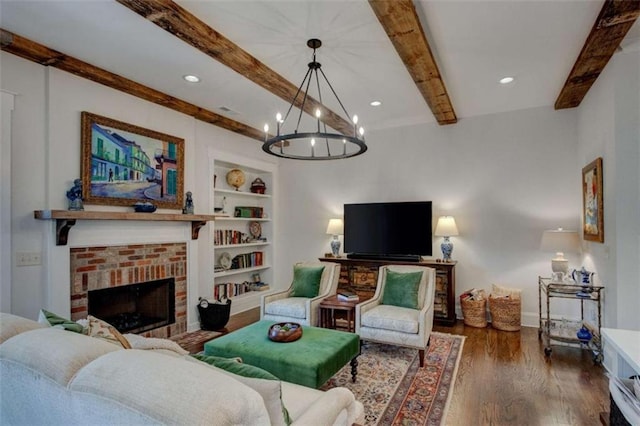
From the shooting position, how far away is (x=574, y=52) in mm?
3057

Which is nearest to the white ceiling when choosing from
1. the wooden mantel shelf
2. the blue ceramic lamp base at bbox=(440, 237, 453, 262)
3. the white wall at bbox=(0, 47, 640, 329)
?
the white wall at bbox=(0, 47, 640, 329)

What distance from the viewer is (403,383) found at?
116 inches

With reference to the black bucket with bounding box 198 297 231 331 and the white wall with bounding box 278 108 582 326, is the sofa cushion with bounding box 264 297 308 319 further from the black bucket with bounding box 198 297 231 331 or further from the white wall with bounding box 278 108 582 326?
the white wall with bounding box 278 108 582 326

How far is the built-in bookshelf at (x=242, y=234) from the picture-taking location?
17.4 feet

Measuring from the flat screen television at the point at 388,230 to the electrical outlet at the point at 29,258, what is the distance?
149 inches

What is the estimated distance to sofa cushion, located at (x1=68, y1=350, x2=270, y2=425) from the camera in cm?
89

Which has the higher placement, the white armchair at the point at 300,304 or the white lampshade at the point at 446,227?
the white lampshade at the point at 446,227

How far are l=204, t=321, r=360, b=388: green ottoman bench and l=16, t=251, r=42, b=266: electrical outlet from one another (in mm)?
1747

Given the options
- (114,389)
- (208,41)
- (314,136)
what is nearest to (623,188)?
(314,136)

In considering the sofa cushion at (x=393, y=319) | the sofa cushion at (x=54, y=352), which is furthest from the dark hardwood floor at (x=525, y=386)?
the sofa cushion at (x=54, y=352)

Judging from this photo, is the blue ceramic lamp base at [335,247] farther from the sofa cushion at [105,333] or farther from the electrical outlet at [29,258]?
the sofa cushion at [105,333]

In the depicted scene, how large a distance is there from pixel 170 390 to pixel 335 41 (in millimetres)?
2747

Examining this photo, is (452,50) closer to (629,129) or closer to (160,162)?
(629,129)

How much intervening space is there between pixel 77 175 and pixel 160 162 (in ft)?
3.07
